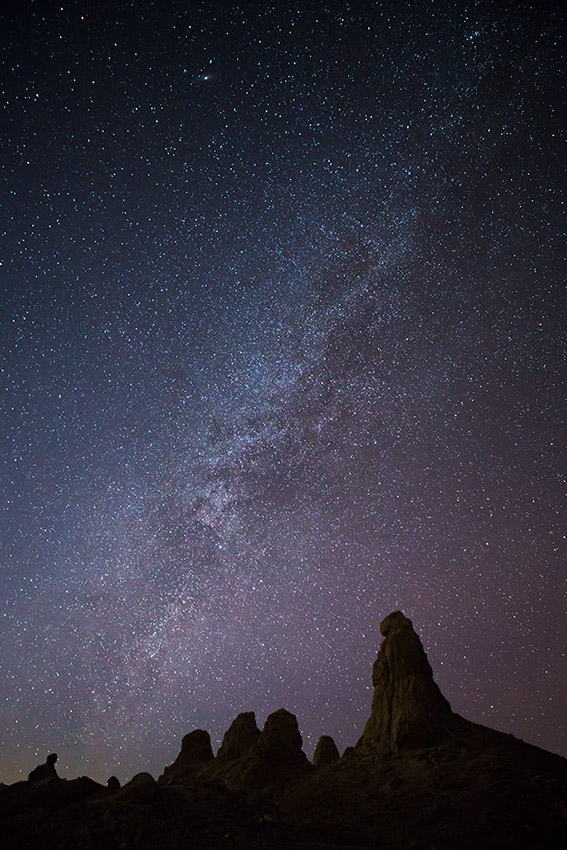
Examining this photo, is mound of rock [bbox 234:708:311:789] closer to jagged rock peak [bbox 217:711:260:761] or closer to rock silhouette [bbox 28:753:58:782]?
jagged rock peak [bbox 217:711:260:761]

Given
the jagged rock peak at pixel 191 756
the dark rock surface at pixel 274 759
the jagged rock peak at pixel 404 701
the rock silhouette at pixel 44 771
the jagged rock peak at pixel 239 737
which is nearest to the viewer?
the rock silhouette at pixel 44 771

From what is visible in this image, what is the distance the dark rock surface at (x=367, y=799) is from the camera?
52.1 ft

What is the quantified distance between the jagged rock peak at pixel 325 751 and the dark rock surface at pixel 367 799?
14145 millimetres

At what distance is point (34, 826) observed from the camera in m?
16.1

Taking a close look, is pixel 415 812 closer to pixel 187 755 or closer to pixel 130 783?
pixel 130 783

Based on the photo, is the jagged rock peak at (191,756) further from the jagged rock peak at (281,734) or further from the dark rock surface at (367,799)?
the jagged rock peak at (281,734)

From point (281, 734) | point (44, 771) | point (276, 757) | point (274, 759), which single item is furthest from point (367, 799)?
point (44, 771)

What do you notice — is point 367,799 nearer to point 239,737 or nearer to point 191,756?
point 239,737

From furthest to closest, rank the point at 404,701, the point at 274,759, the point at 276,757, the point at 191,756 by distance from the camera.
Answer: the point at 191,756
the point at 276,757
the point at 274,759
the point at 404,701

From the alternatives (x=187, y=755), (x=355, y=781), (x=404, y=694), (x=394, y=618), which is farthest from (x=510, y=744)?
(x=187, y=755)

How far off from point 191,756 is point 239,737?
298 inches

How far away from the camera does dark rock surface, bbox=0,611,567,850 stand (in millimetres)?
15891

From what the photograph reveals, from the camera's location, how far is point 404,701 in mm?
31953

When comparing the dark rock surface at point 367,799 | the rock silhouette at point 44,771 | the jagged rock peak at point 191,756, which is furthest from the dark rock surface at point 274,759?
the rock silhouette at point 44,771
